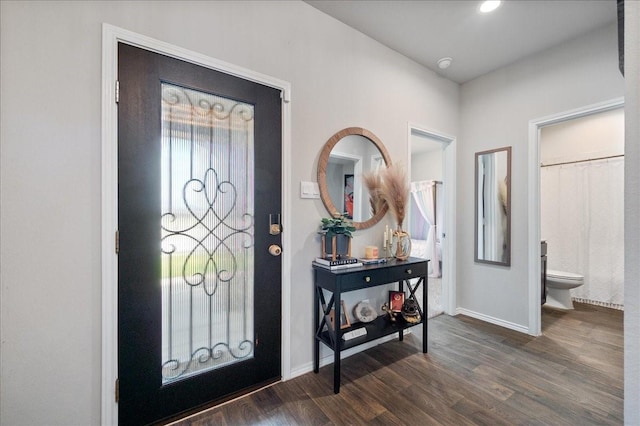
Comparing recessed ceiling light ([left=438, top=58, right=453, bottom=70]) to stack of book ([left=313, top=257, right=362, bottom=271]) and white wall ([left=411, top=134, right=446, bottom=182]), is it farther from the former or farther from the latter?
stack of book ([left=313, top=257, right=362, bottom=271])

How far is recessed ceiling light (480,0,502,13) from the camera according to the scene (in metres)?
1.97

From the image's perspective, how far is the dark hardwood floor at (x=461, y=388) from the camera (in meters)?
1.53

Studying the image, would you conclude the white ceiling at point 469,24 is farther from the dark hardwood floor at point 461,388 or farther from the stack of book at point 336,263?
the dark hardwood floor at point 461,388

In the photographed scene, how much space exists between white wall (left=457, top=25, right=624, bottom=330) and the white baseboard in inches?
0.4

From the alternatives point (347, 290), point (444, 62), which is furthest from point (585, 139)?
point (347, 290)

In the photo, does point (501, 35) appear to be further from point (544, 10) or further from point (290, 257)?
point (290, 257)

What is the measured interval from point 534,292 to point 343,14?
3154 mm

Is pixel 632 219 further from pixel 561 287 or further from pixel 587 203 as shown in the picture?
pixel 587 203

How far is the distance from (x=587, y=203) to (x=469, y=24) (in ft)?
9.75

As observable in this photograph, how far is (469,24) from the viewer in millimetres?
2217

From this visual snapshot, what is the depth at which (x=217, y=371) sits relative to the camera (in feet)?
5.37

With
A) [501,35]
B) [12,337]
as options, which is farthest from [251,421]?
[501,35]

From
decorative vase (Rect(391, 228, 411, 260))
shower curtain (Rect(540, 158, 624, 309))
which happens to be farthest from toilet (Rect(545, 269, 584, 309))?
decorative vase (Rect(391, 228, 411, 260))

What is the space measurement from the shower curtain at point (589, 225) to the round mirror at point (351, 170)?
9.89 feet
